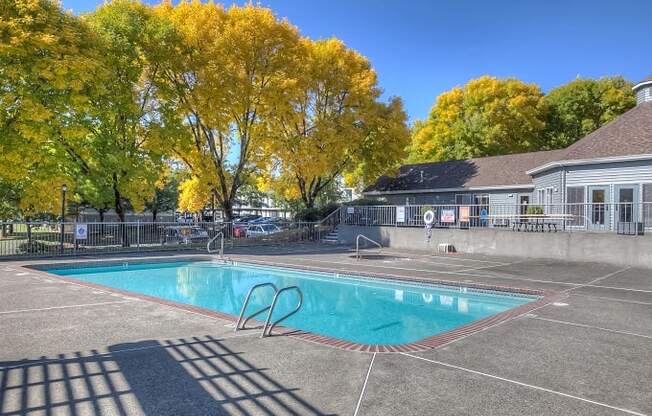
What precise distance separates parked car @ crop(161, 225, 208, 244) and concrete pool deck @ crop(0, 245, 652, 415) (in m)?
16.1

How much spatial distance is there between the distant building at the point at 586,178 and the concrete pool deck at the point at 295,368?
1349 cm

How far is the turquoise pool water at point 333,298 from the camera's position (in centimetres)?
955

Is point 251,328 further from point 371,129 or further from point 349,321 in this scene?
point 371,129

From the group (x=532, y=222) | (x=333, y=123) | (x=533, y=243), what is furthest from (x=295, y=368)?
(x=333, y=123)

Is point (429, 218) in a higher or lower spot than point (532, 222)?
higher

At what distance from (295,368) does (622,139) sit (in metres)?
23.4

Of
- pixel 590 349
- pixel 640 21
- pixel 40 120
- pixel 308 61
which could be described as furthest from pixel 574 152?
pixel 40 120

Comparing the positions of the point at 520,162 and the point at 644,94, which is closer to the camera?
the point at 644,94

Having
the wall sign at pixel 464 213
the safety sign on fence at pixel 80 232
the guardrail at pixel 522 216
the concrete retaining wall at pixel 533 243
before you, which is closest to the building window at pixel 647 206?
the guardrail at pixel 522 216

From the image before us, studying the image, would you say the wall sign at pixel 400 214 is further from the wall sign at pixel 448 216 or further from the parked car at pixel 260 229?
the parked car at pixel 260 229

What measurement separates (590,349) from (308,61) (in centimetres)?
2858

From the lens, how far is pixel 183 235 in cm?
2520

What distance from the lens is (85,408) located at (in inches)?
159

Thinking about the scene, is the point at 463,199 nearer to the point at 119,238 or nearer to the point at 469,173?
the point at 469,173
